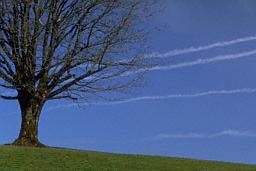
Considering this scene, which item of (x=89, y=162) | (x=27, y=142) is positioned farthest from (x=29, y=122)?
(x=89, y=162)

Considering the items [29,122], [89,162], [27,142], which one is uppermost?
[29,122]

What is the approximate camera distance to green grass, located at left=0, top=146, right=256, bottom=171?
63.0 ft

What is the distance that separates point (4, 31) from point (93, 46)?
Answer: 444 cm


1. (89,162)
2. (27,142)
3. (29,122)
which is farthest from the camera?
(29,122)

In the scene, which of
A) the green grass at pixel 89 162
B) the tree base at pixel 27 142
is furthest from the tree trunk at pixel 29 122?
the green grass at pixel 89 162

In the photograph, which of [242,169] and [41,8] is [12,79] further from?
[242,169]

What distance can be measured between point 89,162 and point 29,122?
24.3 ft

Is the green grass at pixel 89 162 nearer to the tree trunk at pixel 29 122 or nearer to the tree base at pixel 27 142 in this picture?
the tree base at pixel 27 142

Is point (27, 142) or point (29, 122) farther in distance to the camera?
point (29, 122)

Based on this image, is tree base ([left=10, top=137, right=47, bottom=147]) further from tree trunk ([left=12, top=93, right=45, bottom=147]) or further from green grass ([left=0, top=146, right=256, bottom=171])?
green grass ([left=0, top=146, right=256, bottom=171])

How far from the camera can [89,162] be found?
66.9 feet

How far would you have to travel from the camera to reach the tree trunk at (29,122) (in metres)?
26.7

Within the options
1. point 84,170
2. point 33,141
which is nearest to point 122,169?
point 84,170

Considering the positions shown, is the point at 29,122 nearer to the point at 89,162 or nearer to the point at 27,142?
the point at 27,142
